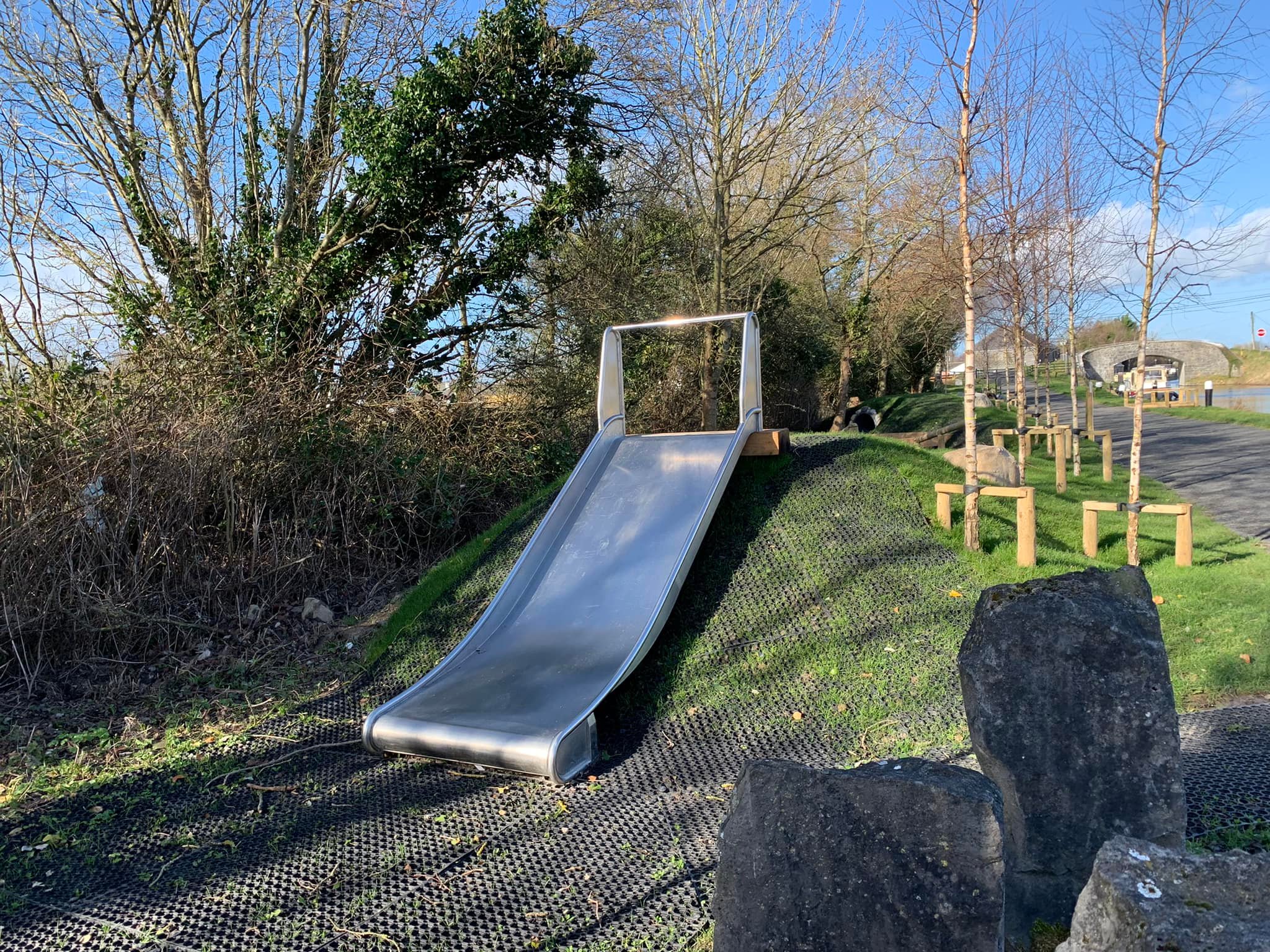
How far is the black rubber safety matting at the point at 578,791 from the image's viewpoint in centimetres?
308

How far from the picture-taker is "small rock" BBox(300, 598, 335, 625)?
6.72m

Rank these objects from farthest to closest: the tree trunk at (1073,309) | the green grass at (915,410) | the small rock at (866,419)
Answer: the small rock at (866,419)
the green grass at (915,410)
the tree trunk at (1073,309)

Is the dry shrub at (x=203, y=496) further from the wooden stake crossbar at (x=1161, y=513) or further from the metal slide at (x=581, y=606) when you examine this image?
the wooden stake crossbar at (x=1161, y=513)

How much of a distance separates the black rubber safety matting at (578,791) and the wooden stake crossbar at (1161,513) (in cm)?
166

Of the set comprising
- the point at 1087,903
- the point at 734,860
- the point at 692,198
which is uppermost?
the point at 692,198

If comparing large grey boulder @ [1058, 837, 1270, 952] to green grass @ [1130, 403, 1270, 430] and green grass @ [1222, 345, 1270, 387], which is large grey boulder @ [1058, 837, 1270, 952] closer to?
green grass @ [1130, 403, 1270, 430]

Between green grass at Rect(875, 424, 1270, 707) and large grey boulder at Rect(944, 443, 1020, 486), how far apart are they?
1.20 m

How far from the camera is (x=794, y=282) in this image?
20.4 m

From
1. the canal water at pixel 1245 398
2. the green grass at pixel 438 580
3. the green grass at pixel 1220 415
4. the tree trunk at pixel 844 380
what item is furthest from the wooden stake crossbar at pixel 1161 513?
the canal water at pixel 1245 398

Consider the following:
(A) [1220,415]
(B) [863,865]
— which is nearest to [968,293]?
(B) [863,865]

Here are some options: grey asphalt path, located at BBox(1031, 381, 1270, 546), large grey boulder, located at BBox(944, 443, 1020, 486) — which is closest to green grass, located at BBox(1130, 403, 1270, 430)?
grey asphalt path, located at BBox(1031, 381, 1270, 546)

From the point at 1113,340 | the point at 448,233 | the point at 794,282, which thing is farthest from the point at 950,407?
the point at 1113,340

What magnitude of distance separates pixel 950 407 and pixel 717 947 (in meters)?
21.6

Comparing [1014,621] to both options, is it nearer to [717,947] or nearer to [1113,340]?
[717,947]
